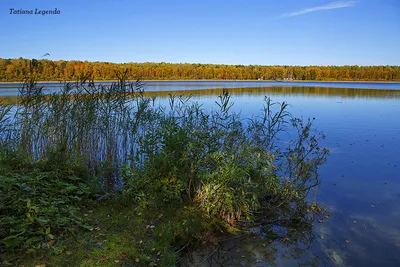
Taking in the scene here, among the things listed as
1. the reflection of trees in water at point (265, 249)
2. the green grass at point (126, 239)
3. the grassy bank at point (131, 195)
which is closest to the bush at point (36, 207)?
the grassy bank at point (131, 195)

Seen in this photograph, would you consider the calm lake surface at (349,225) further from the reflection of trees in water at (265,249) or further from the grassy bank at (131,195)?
the grassy bank at (131,195)

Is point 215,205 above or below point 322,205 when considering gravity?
above

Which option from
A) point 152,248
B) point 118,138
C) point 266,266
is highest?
point 118,138

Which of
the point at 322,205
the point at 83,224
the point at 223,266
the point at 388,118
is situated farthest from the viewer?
the point at 388,118

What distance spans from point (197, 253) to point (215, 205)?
80 centimetres

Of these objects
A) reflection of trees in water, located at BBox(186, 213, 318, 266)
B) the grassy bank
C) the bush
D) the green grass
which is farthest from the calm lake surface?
the bush

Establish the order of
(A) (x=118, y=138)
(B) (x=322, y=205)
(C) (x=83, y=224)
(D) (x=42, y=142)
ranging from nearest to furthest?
(C) (x=83, y=224)
(B) (x=322, y=205)
(D) (x=42, y=142)
(A) (x=118, y=138)

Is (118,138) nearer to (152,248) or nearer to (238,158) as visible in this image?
(238,158)

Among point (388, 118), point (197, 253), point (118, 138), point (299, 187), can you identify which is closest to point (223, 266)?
point (197, 253)

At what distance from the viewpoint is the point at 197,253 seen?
423 centimetres

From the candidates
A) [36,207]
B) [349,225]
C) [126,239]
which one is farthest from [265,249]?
[36,207]

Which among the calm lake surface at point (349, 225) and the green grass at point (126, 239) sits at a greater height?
the green grass at point (126, 239)

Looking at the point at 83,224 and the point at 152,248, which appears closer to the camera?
the point at 152,248

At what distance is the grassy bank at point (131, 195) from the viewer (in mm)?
3764
